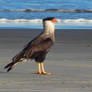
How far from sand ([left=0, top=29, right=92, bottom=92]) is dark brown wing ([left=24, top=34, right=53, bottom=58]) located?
14.9 inches

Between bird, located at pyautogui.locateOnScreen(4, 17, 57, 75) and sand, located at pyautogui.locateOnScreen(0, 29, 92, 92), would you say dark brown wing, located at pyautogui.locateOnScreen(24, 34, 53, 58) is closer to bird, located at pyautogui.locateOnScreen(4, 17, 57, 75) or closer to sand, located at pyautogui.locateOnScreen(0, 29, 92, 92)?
bird, located at pyautogui.locateOnScreen(4, 17, 57, 75)

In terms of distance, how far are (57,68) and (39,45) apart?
2.31ft

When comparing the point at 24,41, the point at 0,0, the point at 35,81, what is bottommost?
the point at 0,0

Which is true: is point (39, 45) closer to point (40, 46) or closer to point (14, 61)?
point (40, 46)

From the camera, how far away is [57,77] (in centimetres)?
937

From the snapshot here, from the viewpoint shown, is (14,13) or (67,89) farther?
(14,13)

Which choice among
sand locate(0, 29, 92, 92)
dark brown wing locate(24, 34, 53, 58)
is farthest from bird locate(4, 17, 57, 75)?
sand locate(0, 29, 92, 92)

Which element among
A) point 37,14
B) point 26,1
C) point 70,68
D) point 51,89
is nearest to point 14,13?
point 37,14

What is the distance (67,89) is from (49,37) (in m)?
1.98

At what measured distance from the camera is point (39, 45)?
9.86 metres


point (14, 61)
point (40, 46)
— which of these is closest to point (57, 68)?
point (40, 46)

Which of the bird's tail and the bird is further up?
the bird

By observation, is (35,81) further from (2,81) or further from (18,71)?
(18,71)

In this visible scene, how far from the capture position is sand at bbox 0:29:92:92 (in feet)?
27.3
